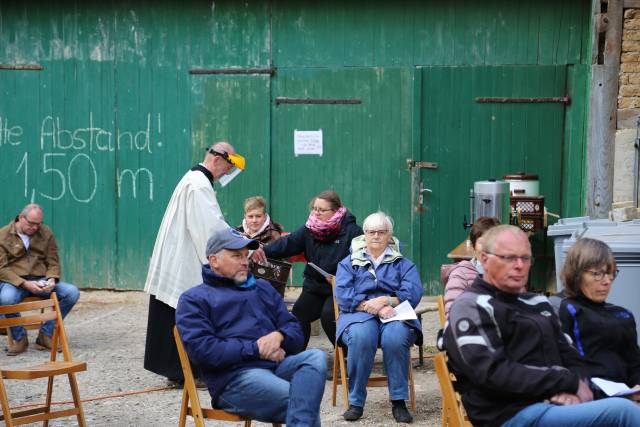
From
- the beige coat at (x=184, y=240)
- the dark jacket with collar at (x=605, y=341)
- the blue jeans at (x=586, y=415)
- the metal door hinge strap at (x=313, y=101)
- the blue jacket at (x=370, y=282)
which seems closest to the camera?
the blue jeans at (x=586, y=415)

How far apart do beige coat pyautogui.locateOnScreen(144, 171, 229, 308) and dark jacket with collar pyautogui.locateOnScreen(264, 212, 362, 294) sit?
0.68 metres

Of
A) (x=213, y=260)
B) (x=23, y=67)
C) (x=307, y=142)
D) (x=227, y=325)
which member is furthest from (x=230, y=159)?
(x=23, y=67)

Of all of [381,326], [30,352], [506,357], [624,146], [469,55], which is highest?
[469,55]

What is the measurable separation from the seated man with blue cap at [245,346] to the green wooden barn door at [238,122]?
532 cm

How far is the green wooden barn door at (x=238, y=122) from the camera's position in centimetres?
1050

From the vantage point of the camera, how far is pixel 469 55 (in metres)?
10.2

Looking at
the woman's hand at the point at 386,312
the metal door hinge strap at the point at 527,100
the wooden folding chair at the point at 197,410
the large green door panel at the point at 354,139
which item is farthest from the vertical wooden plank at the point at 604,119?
the wooden folding chair at the point at 197,410

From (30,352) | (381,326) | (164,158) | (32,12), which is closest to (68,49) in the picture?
(32,12)

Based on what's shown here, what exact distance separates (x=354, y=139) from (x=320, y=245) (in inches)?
127

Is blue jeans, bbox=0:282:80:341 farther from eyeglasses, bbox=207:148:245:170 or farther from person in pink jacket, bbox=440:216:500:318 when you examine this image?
person in pink jacket, bbox=440:216:500:318

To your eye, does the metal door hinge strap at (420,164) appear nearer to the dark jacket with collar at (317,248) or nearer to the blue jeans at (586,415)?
the dark jacket with collar at (317,248)

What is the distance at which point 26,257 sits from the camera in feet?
28.1

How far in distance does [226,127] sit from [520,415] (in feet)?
23.3

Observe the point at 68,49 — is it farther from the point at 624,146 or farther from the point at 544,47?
the point at 624,146
